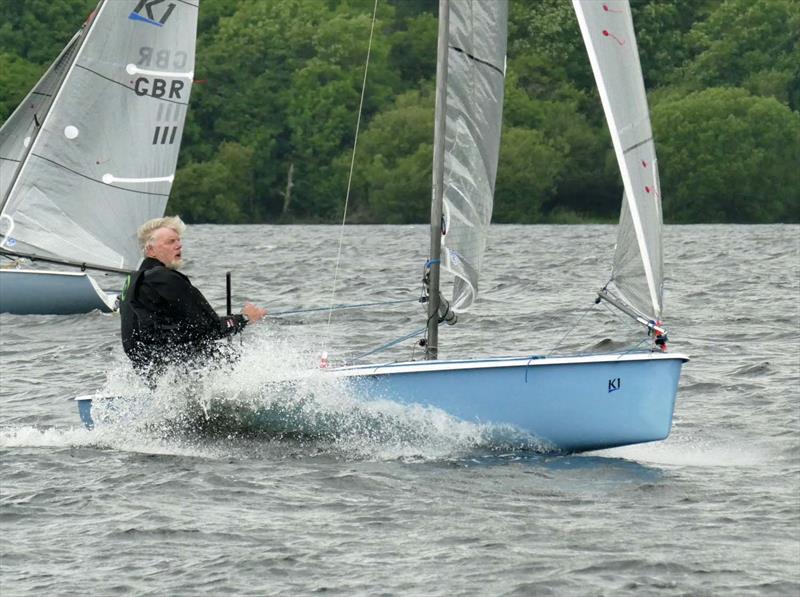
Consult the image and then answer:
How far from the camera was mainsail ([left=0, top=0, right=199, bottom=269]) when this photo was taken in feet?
62.6

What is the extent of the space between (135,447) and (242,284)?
55.1 feet

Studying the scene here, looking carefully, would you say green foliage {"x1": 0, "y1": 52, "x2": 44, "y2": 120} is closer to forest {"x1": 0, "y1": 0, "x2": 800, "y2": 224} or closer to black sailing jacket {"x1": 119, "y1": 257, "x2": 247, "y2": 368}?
forest {"x1": 0, "y1": 0, "x2": 800, "y2": 224}

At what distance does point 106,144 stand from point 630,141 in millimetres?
10273

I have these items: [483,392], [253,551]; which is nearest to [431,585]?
[253,551]

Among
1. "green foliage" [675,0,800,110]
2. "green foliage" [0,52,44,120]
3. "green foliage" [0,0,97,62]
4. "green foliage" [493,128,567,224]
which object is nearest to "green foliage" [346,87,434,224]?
"green foliage" [493,128,567,224]

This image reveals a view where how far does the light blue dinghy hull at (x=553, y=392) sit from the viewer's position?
1004 cm

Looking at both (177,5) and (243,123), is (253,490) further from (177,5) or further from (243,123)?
(243,123)

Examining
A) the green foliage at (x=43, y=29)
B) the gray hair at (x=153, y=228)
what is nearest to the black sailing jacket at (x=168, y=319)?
the gray hair at (x=153, y=228)

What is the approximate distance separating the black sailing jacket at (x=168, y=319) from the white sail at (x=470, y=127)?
159cm

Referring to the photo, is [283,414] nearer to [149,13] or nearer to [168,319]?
[168,319]

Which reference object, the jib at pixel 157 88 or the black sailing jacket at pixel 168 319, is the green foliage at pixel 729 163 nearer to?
the jib at pixel 157 88

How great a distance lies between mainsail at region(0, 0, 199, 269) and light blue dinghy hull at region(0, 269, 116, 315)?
4.30 feet

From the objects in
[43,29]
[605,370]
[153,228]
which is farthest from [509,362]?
[43,29]

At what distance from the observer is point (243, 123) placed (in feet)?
251
